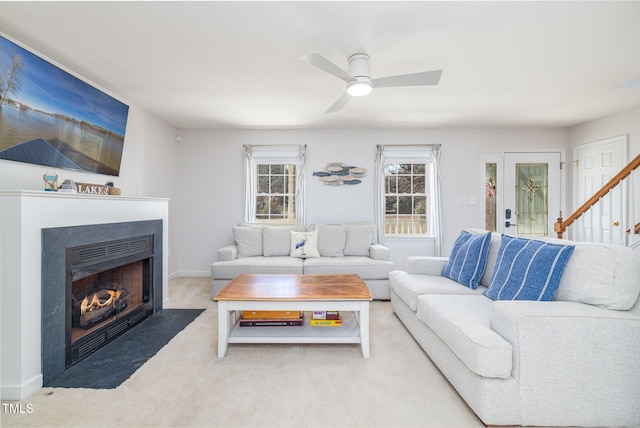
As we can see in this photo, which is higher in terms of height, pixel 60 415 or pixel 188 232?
pixel 188 232

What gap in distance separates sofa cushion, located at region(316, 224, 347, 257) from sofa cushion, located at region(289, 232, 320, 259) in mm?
86

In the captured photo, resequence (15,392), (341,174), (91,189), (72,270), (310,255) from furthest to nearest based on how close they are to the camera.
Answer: (341,174) < (310,255) < (91,189) < (72,270) < (15,392)

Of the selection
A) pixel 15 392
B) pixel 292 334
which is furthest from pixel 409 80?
pixel 15 392

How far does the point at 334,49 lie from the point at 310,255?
269 cm

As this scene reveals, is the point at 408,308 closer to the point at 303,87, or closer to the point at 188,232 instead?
the point at 303,87

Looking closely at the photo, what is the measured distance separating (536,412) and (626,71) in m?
3.28

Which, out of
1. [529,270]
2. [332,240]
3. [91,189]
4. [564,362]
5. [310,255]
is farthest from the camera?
[332,240]

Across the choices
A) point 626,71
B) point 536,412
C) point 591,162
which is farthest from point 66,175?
point 591,162

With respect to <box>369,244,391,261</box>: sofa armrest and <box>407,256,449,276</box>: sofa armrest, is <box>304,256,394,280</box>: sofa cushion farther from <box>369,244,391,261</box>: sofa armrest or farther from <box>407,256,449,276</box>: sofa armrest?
<box>407,256,449,276</box>: sofa armrest

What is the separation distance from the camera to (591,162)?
4.66m

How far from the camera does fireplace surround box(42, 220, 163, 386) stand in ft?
6.72

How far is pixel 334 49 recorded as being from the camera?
248 cm

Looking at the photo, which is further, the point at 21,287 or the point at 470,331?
the point at 21,287

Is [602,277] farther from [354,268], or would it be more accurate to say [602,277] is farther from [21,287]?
[21,287]
